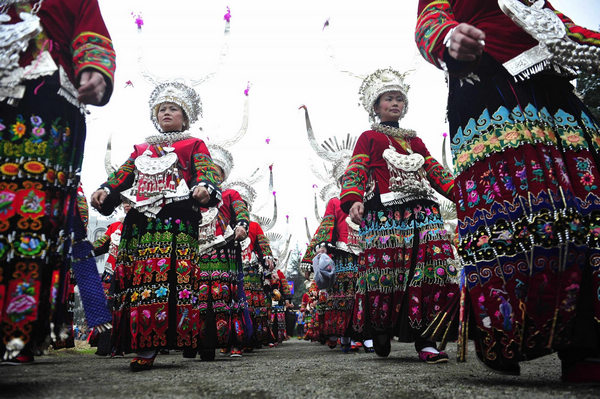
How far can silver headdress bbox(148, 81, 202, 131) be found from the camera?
15.4ft

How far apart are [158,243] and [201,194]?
0.62m

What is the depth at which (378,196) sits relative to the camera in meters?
4.54

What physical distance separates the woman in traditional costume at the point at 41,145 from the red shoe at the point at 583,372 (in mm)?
2410

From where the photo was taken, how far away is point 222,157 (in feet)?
27.1

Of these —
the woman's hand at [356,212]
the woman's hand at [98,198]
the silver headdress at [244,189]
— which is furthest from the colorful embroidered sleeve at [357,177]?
the silver headdress at [244,189]

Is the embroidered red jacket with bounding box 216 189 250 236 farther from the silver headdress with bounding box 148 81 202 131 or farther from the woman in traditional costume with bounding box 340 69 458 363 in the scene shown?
the woman in traditional costume with bounding box 340 69 458 363

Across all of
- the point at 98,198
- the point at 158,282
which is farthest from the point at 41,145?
the point at 158,282

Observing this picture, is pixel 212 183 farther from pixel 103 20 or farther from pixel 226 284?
pixel 226 284

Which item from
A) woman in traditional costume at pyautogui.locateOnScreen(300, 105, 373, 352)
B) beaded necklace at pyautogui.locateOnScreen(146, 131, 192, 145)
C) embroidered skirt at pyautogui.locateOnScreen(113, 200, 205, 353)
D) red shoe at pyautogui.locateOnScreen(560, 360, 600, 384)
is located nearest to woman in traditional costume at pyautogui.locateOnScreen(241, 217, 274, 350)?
woman in traditional costume at pyautogui.locateOnScreen(300, 105, 373, 352)

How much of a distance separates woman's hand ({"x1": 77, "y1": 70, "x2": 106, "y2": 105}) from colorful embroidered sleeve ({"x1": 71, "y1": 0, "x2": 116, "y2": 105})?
0.04 metres

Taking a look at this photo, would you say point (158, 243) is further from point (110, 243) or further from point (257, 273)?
point (257, 273)

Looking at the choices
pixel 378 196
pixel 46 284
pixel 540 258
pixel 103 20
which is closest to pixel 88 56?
pixel 103 20

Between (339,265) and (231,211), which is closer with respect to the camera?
(231,211)

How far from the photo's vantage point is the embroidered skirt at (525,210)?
204 centimetres
